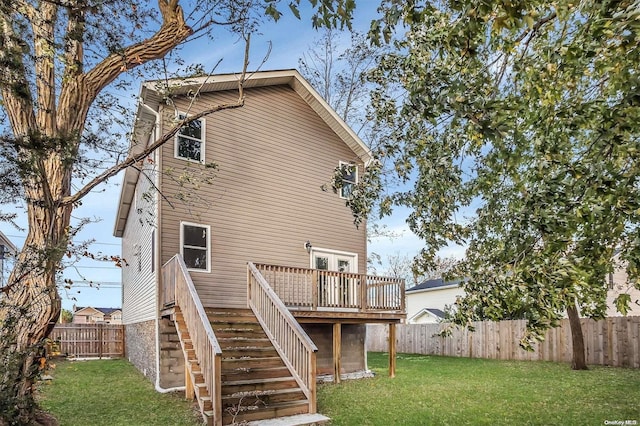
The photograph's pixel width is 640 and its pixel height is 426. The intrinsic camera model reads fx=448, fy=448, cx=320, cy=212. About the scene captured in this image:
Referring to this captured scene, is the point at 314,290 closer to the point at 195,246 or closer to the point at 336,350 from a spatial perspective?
the point at 336,350

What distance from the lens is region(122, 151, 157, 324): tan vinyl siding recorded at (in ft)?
35.0

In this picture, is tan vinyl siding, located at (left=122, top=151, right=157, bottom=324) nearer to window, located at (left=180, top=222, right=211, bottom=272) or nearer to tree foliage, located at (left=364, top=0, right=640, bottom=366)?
window, located at (left=180, top=222, right=211, bottom=272)

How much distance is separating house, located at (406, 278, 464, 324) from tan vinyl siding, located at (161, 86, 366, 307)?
14053 mm

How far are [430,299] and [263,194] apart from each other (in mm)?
19408

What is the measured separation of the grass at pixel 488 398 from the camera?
23.8 ft

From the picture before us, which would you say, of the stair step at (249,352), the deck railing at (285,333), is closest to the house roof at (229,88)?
the deck railing at (285,333)

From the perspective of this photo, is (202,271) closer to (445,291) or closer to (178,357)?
(178,357)

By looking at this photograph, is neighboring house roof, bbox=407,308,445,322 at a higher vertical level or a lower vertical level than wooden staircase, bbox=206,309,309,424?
lower

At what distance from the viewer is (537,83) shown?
196 inches

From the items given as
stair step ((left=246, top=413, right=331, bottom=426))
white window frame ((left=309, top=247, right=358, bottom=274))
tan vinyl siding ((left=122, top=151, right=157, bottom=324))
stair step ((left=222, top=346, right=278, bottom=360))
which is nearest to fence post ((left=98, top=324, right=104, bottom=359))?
tan vinyl siding ((left=122, top=151, right=157, bottom=324))

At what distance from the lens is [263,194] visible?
11.8m

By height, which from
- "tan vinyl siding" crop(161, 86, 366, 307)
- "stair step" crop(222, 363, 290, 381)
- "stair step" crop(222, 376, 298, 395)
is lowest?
"stair step" crop(222, 376, 298, 395)

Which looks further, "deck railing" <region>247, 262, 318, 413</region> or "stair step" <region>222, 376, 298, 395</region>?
"deck railing" <region>247, 262, 318, 413</region>

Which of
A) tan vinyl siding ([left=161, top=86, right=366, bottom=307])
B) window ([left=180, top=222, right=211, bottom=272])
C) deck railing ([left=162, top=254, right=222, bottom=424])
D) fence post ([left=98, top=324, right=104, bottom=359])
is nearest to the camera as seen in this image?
deck railing ([left=162, top=254, right=222, bottom=424])
